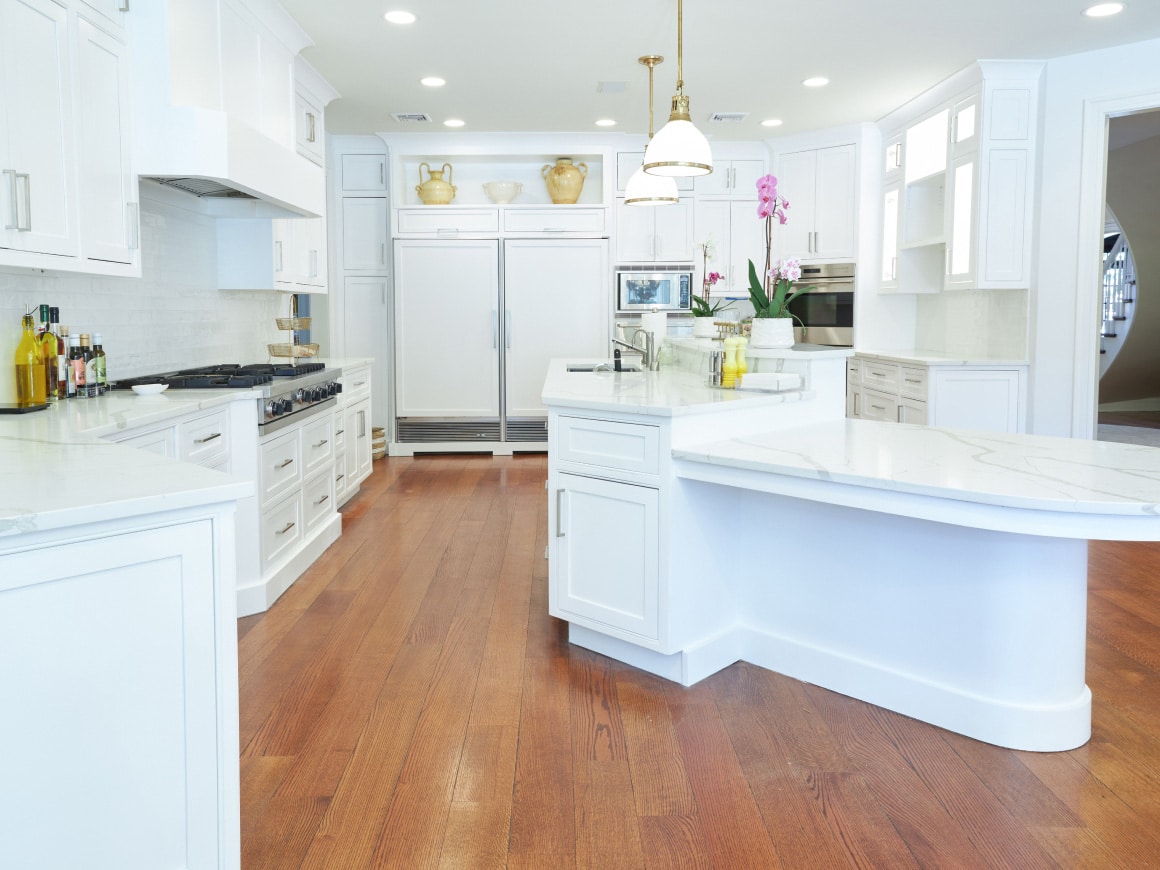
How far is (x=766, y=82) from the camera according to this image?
5.45 m

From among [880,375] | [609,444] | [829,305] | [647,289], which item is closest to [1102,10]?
[880,375]

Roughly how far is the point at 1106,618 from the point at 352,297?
5.73m

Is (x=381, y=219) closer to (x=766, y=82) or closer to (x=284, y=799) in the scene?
(x=766, y=82)

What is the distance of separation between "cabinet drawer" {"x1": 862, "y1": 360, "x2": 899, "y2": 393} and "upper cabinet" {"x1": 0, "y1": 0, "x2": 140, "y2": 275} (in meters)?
4.48

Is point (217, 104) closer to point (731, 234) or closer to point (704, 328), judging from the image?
point (704, 328)

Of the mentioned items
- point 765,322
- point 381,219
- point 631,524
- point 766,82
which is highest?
point 766,82

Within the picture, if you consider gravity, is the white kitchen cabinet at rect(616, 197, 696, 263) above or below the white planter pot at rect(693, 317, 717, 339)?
above

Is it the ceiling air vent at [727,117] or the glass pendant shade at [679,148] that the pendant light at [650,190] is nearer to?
the glass pendant shade at [679,148]

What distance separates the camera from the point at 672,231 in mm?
7184

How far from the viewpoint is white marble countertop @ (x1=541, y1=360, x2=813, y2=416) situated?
266cm

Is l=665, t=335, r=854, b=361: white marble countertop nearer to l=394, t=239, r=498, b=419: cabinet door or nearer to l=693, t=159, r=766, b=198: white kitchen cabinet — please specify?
l=394, t=239, r=498, b=419: cabinet door

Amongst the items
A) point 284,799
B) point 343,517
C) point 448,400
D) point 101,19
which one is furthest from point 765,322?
point 448,400

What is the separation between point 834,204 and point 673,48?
2.47m

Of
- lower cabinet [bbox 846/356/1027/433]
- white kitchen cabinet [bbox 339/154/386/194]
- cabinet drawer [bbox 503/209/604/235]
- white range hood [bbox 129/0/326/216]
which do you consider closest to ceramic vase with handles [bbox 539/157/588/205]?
cabinet drawer [bbox 503/209/604/235]
